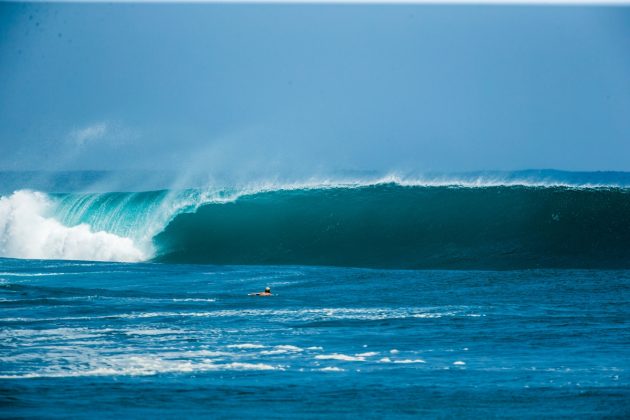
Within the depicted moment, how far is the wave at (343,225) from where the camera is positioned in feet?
72.4

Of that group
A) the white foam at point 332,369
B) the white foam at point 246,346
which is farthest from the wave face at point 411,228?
the white foam at point 332,369

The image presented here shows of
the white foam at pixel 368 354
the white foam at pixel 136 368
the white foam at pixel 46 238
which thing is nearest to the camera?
the white foam at pixel 136 368

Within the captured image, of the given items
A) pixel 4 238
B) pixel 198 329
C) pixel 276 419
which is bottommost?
pixel 276 419

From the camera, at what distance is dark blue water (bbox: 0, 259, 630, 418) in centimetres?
785

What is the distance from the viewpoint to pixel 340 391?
823cm

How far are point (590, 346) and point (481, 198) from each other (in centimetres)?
1599

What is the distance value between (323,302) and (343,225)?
11385mm

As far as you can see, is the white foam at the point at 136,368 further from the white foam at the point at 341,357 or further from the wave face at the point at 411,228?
the wave face at the point at 411,228

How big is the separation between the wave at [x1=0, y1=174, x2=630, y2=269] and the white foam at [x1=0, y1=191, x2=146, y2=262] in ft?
0.12

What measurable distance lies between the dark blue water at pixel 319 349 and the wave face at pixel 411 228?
191 inches

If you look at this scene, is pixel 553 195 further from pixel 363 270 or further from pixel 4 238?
pixel 4 238

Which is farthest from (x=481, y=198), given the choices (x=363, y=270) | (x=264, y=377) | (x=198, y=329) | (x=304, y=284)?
(x=264, y=377)

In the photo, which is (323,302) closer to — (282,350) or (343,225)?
(282,350)

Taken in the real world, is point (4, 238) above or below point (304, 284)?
above
